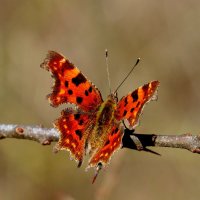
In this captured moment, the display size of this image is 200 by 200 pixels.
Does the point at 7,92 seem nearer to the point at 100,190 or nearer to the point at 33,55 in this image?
the point at 33,55

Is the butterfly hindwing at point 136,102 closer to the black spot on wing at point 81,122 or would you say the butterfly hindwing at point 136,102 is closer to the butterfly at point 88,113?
the butterfly at point 88,113

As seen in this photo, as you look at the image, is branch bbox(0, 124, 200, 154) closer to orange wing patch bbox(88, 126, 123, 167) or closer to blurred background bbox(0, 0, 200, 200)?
orange wing patch bbox(88, 126, 123, 167)

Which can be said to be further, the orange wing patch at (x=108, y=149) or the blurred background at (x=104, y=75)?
the blurred background at (x=104, y=75)

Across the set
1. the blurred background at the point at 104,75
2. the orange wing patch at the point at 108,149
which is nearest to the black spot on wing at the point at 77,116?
the orange wing patch at the point at 108,149

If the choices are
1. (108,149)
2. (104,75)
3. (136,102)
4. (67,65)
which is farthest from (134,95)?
(104,75)

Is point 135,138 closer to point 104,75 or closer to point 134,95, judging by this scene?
point 134,95

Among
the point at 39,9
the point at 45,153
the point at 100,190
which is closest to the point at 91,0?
the point at 39,9

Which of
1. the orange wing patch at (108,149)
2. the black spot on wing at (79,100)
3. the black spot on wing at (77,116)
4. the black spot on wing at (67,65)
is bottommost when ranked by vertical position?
the orange wing patch at (108,149)
